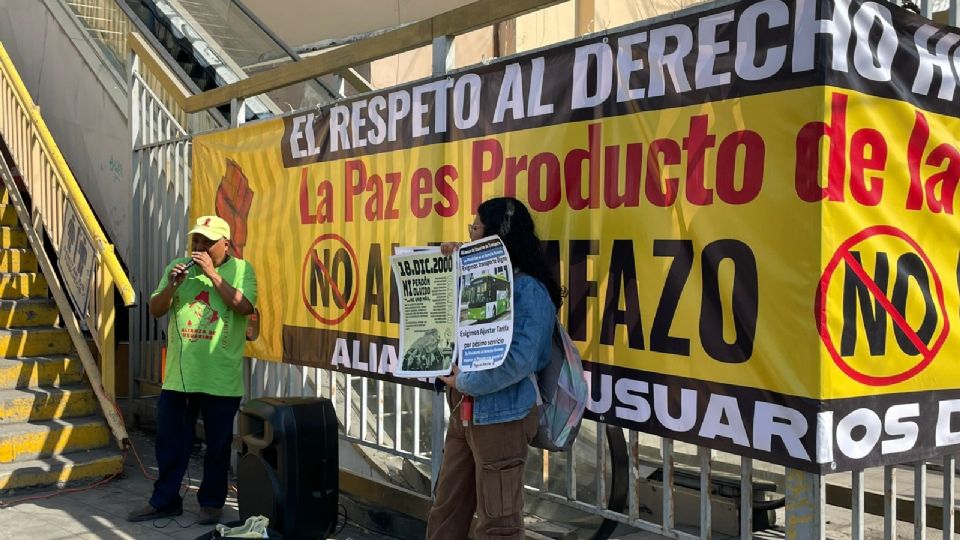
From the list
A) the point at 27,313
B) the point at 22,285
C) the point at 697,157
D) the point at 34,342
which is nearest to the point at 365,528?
the point at 697,157

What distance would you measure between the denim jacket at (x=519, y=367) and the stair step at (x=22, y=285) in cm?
565

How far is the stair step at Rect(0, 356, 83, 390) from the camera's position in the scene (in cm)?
691

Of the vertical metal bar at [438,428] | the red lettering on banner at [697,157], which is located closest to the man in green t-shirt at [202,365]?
the vertical metal bar at [438,428]

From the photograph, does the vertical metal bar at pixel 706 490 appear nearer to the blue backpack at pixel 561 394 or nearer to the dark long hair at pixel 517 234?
the blue backpack at pixel 561 394

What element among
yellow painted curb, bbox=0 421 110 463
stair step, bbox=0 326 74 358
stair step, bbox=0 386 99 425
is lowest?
yellow painted curb, bbox=0 421 110 463

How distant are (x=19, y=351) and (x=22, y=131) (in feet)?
6.74

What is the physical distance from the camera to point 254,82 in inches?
244

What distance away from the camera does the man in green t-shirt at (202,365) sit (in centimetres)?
545

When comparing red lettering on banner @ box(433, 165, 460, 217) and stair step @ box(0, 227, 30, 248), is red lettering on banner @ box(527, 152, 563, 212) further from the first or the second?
stair step @ box(0, 227, 30, 248)

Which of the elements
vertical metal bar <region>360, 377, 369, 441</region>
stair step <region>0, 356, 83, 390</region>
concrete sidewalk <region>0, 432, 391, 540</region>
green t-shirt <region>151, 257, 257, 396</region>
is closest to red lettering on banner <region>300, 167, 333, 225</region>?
green t-shirt <region>151, 257, 257, 396</region>

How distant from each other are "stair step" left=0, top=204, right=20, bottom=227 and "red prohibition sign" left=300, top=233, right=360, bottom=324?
410 cm

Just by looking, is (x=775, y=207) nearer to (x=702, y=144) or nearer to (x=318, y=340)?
(x=702, y=144)

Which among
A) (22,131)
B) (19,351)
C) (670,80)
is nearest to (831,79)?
(670,80)

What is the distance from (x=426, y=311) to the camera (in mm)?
3973
